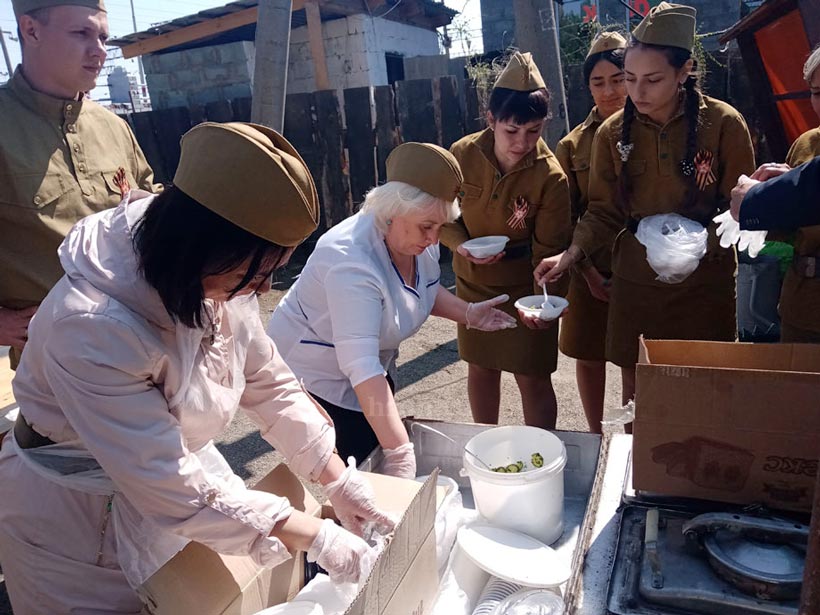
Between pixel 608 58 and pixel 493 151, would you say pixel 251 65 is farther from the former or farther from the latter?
pixel 493 151

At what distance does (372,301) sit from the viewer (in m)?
1.86

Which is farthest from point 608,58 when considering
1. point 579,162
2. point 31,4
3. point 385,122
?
point 385,122

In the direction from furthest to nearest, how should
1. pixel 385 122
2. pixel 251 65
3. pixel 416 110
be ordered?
pixel 251 65
pixel 385 122
pixel 416 110

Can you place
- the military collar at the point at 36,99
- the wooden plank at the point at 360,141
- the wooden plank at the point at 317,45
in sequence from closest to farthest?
the military collar at the point at 36,99 → the wooden plank at the point at 360,141 → the wooden plank at the point at 317,45

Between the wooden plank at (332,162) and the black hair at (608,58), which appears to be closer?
the black hair at (608,58)

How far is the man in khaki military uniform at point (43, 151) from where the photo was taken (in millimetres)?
2092

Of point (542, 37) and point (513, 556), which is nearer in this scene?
point (513, 556)

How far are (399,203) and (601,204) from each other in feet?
3.65

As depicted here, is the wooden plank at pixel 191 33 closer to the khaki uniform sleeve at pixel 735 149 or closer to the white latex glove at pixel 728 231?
the khaki uniform sleeve at pixel 735 149

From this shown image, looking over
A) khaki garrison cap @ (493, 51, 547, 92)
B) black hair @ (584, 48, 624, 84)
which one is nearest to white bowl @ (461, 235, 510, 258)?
khaki garrison cap @ (493, 51, 547, 92)

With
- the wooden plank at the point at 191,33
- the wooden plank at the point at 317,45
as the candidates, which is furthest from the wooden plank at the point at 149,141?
the wooden plank at the point at 317,45

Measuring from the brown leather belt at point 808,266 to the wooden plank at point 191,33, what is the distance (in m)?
8.44

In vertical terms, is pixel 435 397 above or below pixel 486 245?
below

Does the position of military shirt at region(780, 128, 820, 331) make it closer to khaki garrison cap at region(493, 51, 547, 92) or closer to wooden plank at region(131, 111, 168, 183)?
khaki garrison cap at region(493, 51, 547, 92)
